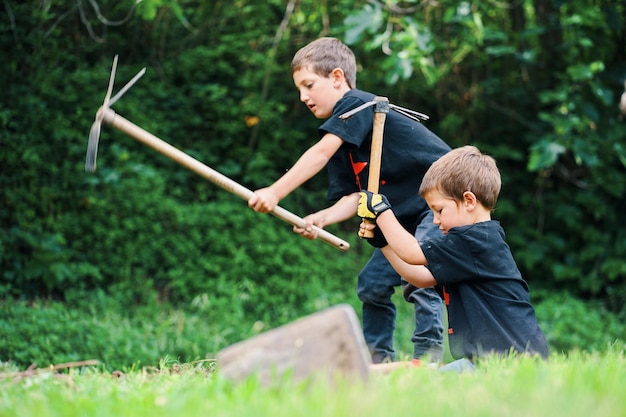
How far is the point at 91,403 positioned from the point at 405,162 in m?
2.38

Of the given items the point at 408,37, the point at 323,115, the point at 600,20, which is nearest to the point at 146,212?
the point at 408,37

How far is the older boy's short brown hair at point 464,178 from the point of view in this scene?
12.3 ft

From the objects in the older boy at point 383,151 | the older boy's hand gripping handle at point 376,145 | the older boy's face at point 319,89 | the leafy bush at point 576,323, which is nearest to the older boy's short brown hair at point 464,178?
the older boy's hand gripping handle at point 376,145

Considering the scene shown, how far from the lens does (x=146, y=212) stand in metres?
8.51

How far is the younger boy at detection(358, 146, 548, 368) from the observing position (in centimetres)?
366

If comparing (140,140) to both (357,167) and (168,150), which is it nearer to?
(168,150)

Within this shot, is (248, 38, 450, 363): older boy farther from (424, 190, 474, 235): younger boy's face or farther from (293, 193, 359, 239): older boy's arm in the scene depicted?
(424, 190, 474, 235): younger boy's face

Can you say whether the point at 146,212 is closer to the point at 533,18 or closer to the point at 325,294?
the point at 325,294

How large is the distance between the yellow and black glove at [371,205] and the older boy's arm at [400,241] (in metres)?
0.03

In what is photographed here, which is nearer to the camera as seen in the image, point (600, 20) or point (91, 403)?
point (91, 403)

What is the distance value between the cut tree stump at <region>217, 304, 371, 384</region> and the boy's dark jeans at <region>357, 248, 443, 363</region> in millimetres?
1837

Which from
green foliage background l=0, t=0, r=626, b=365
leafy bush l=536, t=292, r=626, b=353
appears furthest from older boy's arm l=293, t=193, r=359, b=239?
leafy bush l=536, t=292, r=626, b=353

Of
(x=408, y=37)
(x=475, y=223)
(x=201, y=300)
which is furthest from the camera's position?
(x=201, y=300)

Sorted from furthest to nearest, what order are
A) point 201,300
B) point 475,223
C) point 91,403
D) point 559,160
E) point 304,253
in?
point 559,160 < point 304,253 < point 201,300 < point 475,223 < point 91,403
